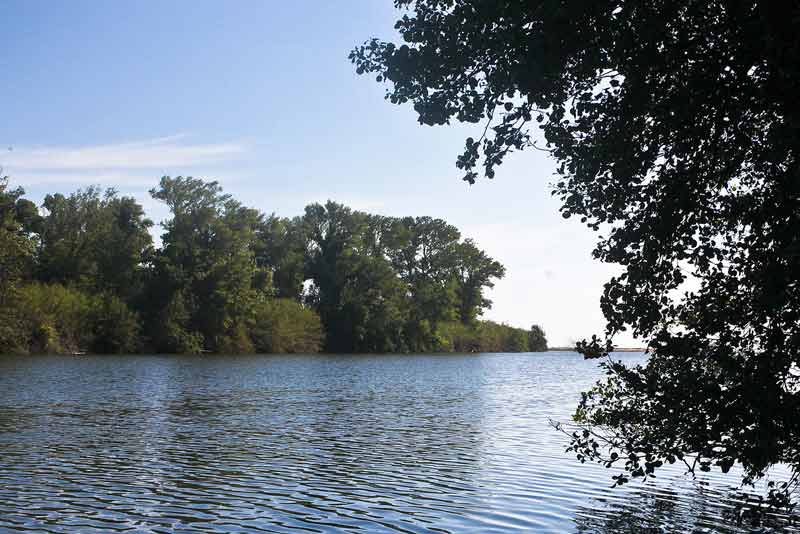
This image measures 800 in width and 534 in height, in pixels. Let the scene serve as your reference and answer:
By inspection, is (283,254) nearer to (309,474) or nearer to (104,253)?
(104,253)

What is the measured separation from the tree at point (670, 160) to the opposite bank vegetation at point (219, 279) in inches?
2500

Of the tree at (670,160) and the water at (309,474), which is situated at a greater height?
Result: the tree at (670,160)

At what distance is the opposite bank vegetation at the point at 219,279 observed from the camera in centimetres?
7968

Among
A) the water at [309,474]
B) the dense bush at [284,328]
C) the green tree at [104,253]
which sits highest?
the green tree at [104,253]

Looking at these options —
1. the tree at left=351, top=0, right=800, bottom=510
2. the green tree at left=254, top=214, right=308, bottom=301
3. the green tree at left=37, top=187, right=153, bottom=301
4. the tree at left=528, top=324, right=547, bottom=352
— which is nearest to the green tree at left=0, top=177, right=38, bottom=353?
the green tree at left=37, top=187, right=153, bottom=301

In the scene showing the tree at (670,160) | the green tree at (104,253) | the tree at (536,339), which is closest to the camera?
the tree at (670,160)

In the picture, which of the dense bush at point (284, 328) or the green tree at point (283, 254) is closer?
the dense bush at point (284, 328)

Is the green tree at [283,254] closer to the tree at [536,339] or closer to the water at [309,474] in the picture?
the tree at [536,339]

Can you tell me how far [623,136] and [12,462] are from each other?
13.2 m

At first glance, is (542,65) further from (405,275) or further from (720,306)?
(405,275)

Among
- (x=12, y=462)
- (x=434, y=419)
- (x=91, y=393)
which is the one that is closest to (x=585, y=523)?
(x=12, y=462)

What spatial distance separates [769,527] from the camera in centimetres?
1229

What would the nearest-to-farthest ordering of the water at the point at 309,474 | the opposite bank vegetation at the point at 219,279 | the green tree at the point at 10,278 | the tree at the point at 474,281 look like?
the water at the point at 309,474
the green tree at the point at 10,278
the opposite bank vegetation at the point at 219,279
the tree at the point at 474,281

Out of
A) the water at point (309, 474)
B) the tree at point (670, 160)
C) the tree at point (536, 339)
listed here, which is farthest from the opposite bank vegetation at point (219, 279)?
the tree at point (670, 160)
